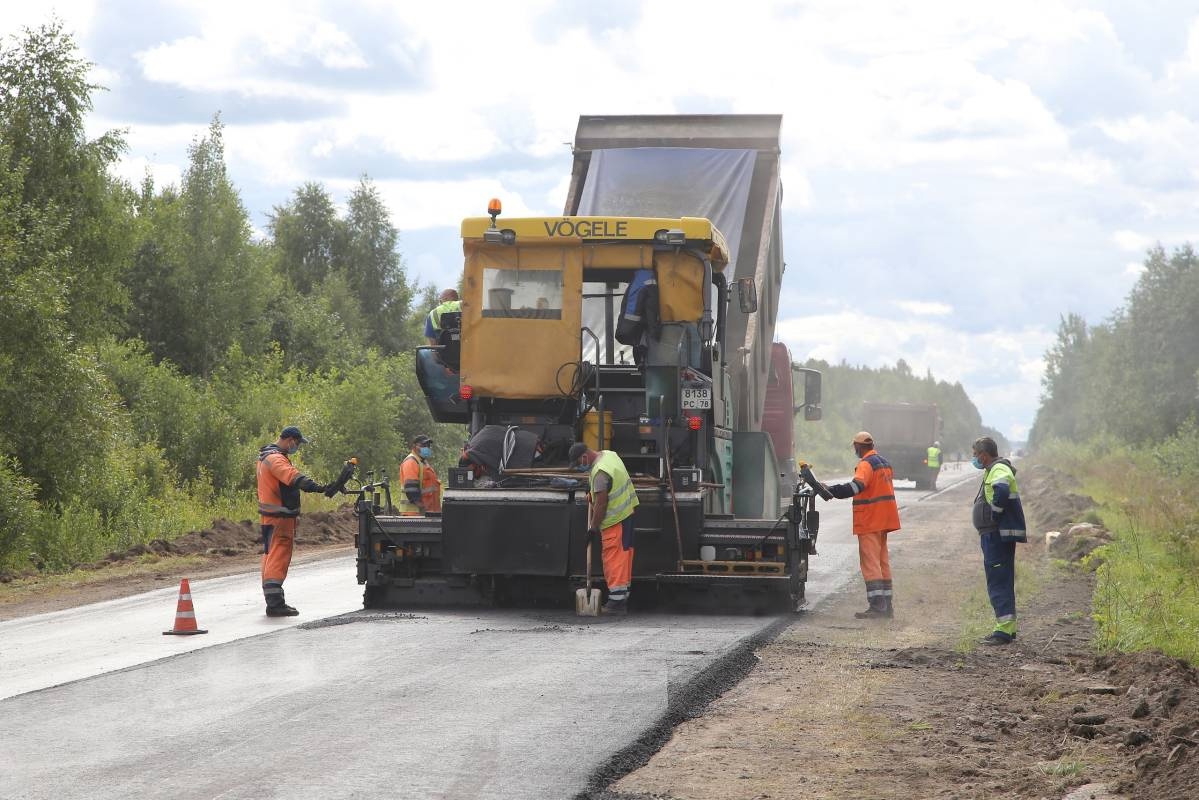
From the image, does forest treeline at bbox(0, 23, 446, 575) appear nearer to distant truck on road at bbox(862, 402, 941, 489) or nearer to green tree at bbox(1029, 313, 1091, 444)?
distant truck on road at bbox(862, 402, 941, 489)

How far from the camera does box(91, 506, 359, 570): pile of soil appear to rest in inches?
722

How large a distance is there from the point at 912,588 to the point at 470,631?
22.2 ft

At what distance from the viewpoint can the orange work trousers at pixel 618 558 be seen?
11.2 meters

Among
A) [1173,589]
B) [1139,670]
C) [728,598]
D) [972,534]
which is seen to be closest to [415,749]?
[1139,670]

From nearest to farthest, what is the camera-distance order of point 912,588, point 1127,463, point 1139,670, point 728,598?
point 1139,670
point 728,598
point 912,588
point 1127,463

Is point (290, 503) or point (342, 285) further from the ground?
point (342, 285)

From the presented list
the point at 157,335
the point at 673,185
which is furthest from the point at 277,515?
the point at 157,335

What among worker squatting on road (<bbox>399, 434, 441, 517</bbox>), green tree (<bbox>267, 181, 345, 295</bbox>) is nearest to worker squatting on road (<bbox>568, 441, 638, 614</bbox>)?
worker squatting on road (<bbox>399, 434, 441, 517</bbox>)

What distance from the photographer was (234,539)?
65.9 feet

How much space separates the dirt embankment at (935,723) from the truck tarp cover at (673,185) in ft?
15.1

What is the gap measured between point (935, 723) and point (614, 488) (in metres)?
4.01

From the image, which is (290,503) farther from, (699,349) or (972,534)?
(972,534)

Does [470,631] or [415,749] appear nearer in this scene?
[415,749]

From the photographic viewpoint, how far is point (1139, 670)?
8922mm
